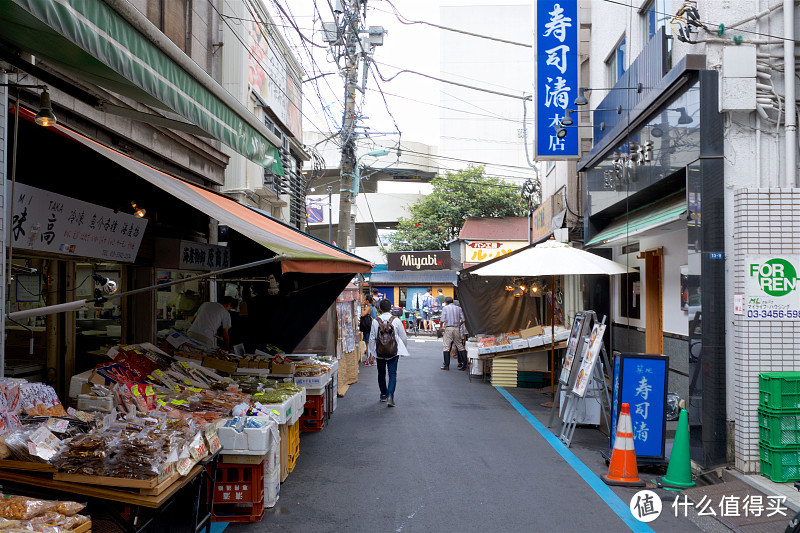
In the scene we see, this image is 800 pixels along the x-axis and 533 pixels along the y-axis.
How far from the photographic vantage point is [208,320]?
9820 mm

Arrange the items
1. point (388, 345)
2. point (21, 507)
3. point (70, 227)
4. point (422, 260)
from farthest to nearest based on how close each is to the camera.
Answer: point (422, 260)
point (388, 345)
point (70, 227)
point (21, 507)

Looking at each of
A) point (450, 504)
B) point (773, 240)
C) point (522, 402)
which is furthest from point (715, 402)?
point (522, 402)

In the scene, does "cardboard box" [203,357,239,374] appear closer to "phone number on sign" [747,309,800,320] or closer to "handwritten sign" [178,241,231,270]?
"handwritten sign" [178,241,231,270]

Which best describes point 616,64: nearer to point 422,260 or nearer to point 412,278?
point 422,260

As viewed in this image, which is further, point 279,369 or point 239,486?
point 279,369

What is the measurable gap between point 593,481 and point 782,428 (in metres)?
2.00

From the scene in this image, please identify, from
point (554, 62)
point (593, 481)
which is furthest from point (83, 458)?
point (554, 62)

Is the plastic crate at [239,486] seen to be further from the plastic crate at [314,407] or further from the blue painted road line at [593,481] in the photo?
the plastic crate at [314,407]

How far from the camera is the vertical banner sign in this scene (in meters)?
12.0

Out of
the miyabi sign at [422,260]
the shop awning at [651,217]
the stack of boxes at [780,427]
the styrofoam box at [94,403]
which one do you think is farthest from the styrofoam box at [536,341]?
the miyabi sign at [422,260]

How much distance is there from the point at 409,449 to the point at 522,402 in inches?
Answer: 176

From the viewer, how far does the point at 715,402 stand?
702cm

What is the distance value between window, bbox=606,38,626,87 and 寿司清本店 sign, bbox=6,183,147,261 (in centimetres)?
931

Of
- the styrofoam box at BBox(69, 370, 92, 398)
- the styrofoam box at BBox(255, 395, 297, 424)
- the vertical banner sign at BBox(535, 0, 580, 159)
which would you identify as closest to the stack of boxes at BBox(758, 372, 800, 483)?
the styrofoam box at BBox(255, 395, 297, 424)
